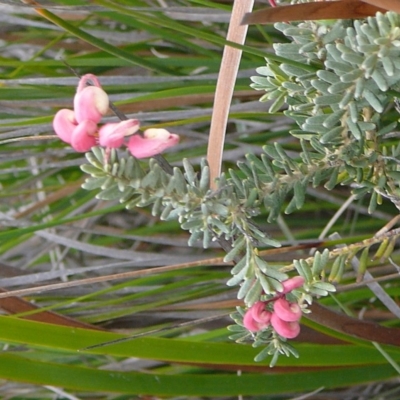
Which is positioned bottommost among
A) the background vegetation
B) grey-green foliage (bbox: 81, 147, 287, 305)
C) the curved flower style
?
the background vegetation

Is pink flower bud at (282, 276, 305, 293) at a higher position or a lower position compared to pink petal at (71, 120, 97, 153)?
lower

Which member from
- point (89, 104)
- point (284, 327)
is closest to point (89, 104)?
point (89, 104)

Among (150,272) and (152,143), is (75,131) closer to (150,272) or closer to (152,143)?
(152,143)

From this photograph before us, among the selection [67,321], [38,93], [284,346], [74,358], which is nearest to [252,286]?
[284,346]

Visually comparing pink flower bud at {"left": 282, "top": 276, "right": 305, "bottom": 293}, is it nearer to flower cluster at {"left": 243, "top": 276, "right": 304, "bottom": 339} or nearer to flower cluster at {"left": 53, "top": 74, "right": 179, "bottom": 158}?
flower cluster at {"left": 243, "top": 276, "right": 304, "bottom": 339}

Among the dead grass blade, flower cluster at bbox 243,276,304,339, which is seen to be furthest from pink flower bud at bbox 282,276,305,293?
the dead grass blade

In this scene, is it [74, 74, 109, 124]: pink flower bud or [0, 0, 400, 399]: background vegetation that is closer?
[74, 74, 109, 124]: pink flower bud
